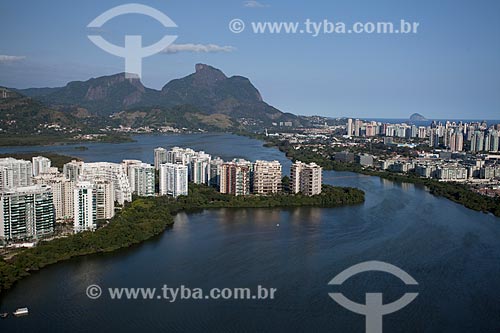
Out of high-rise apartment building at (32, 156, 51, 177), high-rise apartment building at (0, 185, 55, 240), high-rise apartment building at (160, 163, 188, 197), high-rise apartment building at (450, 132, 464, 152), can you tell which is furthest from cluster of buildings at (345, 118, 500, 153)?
high-rise apartment building at (0, 185, 55, 240)

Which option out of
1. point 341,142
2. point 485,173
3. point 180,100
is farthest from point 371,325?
point 180,100

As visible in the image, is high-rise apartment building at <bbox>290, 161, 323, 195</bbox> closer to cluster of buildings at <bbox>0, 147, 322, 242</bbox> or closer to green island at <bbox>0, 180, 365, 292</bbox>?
cluster of buildings at <bbox>0, 147, 322, 242</bbox>

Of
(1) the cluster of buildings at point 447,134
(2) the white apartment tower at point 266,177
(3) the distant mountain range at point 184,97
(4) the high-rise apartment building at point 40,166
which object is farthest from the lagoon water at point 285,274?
(3) the distant mountain range at point 184,97

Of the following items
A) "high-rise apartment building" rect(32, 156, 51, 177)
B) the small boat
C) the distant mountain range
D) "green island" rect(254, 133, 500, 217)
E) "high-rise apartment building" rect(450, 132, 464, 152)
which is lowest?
→ the small boat

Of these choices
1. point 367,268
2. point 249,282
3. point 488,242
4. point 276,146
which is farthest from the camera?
point 276,146

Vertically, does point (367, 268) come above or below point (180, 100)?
below

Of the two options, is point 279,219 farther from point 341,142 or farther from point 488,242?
point 341,142

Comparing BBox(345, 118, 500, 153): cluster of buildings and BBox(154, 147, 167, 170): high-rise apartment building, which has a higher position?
BBox(345, 118, 500, 153): cluster of buildings
